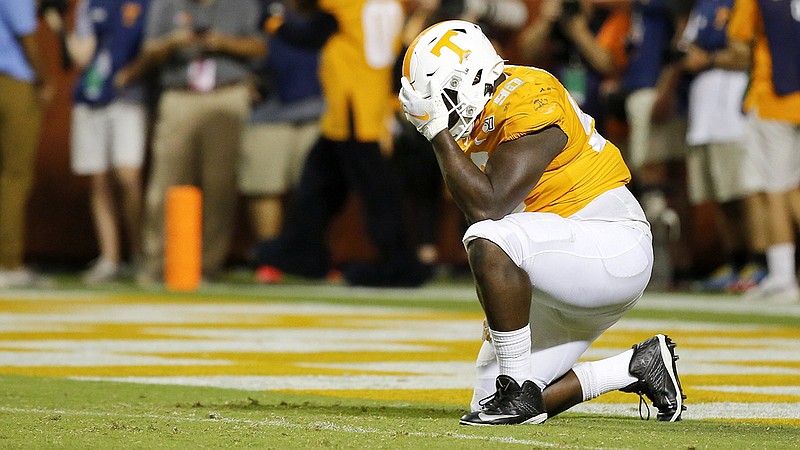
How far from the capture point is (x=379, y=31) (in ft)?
38.8

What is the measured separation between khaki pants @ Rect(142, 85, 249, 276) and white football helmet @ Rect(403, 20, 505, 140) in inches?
297

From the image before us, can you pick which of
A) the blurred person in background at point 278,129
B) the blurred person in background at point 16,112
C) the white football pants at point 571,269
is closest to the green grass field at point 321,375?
the white football pants at point 571,269

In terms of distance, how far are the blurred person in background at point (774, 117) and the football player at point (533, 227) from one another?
18.1 feet

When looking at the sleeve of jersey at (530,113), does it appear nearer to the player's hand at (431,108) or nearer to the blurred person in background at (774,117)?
the player's hand at (431,108)

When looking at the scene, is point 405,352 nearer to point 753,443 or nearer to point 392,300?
point 753,443

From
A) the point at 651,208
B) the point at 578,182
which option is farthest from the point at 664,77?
the point at 578,182

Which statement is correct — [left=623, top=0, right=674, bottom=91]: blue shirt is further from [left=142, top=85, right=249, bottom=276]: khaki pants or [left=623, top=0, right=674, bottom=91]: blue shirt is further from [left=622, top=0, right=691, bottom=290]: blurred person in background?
[left=142, top=85, right=249, bottom=276]: khaki pants

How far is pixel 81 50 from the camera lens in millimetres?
Result: 13336

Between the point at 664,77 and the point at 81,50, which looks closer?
the point at 664,77

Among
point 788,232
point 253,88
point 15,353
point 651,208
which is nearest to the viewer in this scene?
point 15,353

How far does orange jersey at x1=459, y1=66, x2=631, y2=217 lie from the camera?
473cm

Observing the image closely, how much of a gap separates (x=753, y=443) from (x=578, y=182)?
1062mm

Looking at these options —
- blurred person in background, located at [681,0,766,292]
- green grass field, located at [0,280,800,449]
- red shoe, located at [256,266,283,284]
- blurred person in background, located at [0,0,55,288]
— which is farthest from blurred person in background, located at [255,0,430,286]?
blurred person in background, located at [681,0,766,292]

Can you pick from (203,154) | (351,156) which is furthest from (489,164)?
(203,154)
